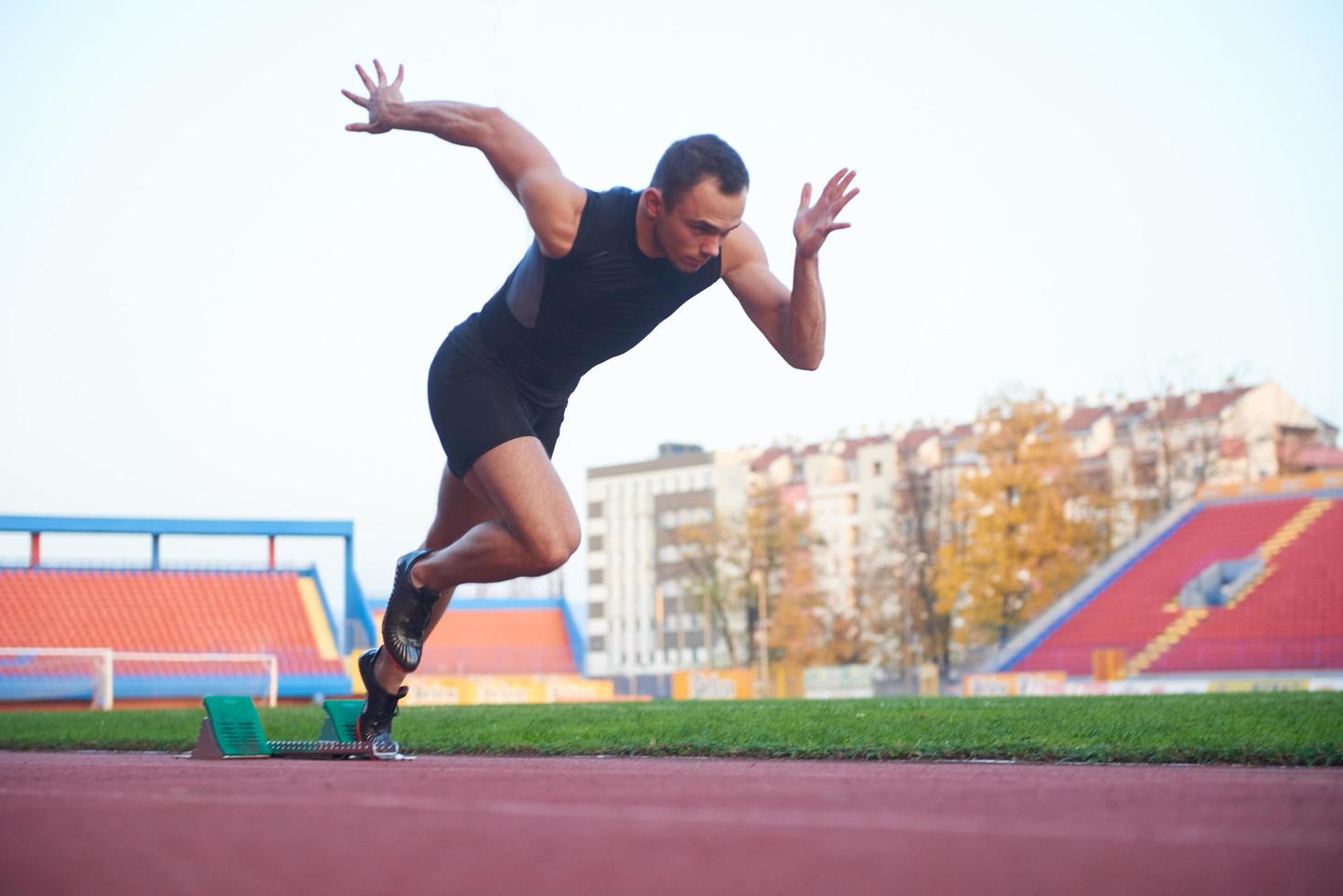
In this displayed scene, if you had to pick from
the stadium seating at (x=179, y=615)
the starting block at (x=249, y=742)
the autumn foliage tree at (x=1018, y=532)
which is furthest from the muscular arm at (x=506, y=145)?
the autumn foliage tree at (x=1018, y=532)

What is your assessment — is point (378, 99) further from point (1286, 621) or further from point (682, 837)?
point (1286, 621)

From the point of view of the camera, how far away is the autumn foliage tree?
4756cm

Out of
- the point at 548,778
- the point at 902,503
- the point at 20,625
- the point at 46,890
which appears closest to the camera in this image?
the point at 46,890

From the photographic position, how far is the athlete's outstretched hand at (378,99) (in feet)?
19.2

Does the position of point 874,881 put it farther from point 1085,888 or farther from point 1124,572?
point 1124,572

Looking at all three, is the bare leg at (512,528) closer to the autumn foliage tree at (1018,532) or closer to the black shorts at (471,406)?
the black shorts at (471,406)

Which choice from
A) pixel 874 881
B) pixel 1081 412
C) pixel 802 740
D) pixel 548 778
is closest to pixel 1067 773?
pixel 548 778

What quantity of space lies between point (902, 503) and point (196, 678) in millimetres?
30868

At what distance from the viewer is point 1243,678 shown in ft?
115

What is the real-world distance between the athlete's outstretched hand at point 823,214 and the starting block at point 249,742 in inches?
107

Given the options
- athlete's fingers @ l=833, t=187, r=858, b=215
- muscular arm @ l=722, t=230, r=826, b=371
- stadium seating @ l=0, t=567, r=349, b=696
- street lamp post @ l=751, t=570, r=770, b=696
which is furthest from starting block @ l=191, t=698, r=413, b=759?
street lamp post @ l=751, t=570, r=770, b=696

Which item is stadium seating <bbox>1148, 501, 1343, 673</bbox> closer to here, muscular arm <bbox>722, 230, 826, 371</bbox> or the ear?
muscular arm <bbox>722, 230, 826, 371</bbox>

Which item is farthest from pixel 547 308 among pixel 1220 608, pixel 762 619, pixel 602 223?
pixel 762 619

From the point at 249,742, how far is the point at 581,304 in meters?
2.45
